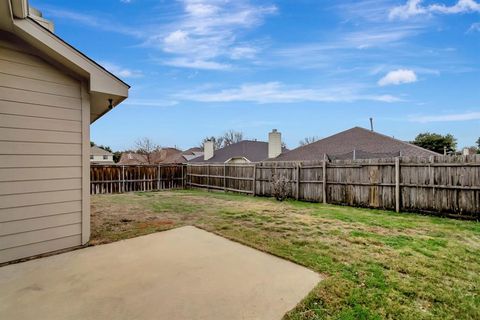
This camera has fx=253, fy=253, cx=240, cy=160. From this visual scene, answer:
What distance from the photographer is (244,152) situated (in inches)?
891

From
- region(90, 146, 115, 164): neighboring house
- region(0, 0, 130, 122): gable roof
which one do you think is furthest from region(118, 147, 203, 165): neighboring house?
region(0, 0, 130, 122): gable roof

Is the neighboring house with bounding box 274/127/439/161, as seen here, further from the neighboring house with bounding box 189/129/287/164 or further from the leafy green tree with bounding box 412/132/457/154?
the leafy green tree with bounding box 412/132/457/154

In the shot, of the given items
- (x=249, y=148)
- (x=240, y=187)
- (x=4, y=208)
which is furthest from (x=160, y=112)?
(x=4, y=208)

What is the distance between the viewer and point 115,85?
398 cm

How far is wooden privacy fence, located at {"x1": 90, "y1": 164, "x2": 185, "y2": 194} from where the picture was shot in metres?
11.9

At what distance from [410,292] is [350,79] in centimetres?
1477

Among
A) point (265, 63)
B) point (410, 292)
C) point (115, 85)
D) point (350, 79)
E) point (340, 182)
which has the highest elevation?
point (265, 63)

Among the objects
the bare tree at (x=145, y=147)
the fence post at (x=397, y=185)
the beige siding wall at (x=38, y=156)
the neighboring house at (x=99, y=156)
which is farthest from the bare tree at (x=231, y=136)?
the beige siding wall at (x=38, y=156)

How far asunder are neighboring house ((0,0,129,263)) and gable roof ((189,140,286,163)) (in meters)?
18.2

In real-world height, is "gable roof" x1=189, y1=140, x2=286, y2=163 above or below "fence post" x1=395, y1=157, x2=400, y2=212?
above

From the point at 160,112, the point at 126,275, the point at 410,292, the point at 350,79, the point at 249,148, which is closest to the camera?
the point at 410,292

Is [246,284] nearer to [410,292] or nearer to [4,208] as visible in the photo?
[410,292]

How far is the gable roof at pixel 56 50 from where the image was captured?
297 cm

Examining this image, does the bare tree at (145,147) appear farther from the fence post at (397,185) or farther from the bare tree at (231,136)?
the fence post at (397,185)
